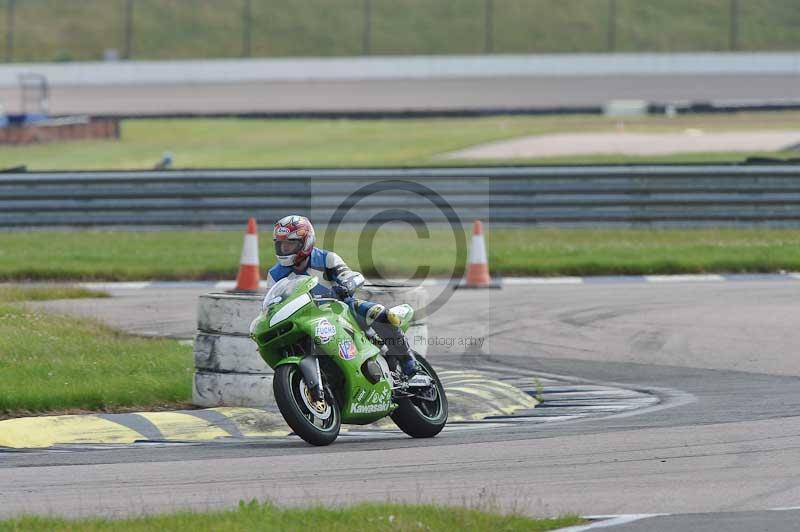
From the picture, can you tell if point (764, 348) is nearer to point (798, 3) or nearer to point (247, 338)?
point (247, 338)

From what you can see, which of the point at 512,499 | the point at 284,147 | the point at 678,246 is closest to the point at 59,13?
the point at 284,147

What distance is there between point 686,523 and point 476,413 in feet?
11.4

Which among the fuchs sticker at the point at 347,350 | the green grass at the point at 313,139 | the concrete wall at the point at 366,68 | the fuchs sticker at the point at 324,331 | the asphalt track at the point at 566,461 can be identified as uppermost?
the concrete wall at the point at 366,68

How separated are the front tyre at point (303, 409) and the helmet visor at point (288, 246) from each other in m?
0.77

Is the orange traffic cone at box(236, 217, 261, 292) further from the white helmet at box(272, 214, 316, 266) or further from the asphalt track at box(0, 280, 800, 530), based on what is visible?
the white helmet at box(272, 214, 316, 266)

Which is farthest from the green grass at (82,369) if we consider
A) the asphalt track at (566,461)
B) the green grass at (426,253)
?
the green grass at (426,253)

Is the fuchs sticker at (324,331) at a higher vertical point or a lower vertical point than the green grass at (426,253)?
higher

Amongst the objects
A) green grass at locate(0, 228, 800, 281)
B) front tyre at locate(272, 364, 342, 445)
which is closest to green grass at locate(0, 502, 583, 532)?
front tyre at locate(272, 364, 342, 445)

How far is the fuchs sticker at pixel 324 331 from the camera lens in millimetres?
8508

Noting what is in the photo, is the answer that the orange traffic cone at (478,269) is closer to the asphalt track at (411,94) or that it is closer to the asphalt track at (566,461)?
the asphalt track at (566,461)

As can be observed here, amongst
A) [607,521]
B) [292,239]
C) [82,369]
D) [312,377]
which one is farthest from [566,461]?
[82,369]

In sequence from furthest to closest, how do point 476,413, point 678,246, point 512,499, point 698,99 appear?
point 698,99 < point 678,246 < point 476,413 < point 512,499

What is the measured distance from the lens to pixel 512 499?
6824mm

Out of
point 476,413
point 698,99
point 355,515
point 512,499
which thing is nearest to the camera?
point 355,515
